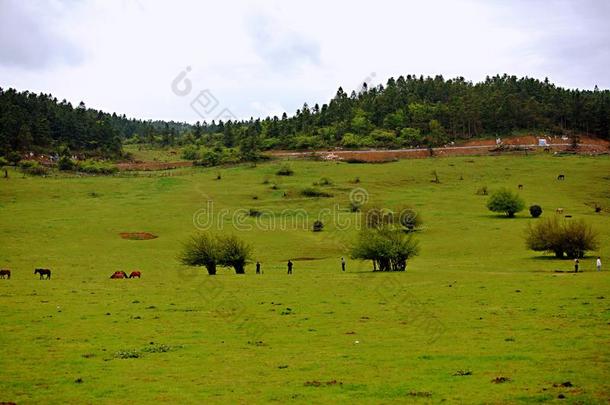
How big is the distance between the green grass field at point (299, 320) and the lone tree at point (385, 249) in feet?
5.17

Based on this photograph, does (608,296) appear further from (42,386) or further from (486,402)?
(42,386)

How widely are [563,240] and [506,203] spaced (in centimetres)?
2999

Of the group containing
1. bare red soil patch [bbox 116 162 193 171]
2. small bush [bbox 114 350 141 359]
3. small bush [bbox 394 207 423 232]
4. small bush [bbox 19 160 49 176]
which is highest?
bare red soil patch [bbox 116 162 193 171]

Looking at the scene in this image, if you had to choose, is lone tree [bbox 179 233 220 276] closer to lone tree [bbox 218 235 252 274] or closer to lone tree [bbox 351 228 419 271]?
lone tree [bbox 218 235 252 274]

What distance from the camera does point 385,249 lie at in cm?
5297

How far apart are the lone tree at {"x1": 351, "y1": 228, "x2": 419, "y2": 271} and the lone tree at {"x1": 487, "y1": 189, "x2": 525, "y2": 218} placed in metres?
37.8

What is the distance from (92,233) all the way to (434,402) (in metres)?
71.0

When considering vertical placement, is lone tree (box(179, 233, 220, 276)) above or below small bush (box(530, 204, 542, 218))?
below

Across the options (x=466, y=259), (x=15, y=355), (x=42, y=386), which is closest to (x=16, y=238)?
(x=466, y=259)

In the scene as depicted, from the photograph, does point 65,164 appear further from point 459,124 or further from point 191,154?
point 459,124

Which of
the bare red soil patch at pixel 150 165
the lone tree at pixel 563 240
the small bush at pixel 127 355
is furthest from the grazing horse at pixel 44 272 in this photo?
the bare red soil patch at pixel 150 165

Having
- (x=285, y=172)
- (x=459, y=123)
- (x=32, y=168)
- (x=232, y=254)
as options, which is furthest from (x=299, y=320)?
(x=459, y=123)

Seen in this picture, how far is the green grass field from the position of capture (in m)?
17.5

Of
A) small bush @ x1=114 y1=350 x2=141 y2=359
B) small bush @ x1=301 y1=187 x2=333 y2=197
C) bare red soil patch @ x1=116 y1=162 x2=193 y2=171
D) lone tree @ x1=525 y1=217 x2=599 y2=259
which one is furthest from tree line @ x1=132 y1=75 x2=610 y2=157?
small bush @ x1=114 y1=350 x2=141 y2=359
